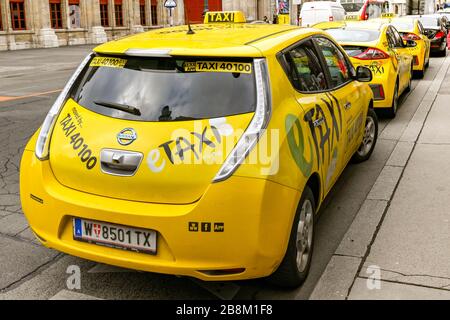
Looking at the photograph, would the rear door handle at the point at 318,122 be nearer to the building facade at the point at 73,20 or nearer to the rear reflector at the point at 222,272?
the rear reflector at the point at 222,272

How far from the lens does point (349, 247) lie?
420cm

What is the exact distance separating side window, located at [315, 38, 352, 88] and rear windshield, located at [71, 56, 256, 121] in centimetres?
154

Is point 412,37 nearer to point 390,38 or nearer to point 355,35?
point 390,38

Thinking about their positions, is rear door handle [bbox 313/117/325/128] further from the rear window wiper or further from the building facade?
the building facade

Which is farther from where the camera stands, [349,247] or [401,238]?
[401,238]

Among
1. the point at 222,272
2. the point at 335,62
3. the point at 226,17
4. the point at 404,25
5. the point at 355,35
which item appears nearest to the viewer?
the point at 222,272

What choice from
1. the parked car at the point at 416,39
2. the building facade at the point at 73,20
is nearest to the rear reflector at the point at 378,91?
the parked car at the point at 416,39

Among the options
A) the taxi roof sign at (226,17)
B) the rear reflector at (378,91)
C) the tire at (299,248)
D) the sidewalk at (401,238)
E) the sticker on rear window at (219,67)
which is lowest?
the sidewalk at (401,238)

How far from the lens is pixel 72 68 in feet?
66.9

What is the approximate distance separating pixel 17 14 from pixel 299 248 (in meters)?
32.5

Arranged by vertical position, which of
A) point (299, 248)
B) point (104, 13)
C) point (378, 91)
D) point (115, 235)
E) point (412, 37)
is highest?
point (104, 13)

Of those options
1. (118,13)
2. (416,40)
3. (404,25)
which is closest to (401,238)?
(416,40)

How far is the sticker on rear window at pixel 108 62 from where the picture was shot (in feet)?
12.0
